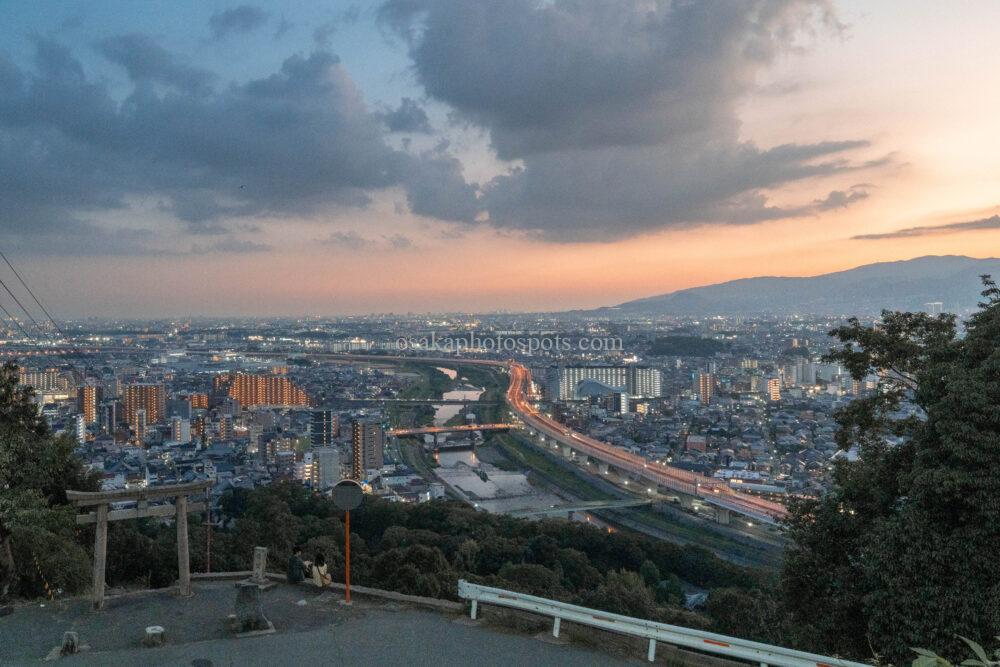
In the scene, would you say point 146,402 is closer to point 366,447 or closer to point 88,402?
point 88,402

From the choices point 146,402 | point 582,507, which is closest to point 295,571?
point 582,507

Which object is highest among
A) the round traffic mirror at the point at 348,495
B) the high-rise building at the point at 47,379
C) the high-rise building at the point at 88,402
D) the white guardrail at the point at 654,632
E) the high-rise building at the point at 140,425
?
the round traffic mirror at the point at 348,495

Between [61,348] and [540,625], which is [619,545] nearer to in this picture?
[540,625]

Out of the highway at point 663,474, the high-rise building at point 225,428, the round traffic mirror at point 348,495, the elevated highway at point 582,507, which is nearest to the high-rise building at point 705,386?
the highway at point 663,474

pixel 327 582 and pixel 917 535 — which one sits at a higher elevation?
pixel 917 535

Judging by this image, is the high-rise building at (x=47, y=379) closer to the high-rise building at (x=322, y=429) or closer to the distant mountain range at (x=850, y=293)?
the high-rise building at (x=322, y=429)

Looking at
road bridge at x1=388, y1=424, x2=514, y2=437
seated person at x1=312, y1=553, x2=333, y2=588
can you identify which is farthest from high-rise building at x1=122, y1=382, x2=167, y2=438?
seated person at x1=312, y1=553, x2=333, y2=588

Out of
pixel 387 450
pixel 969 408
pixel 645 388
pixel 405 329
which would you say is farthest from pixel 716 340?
pixel 969 408
